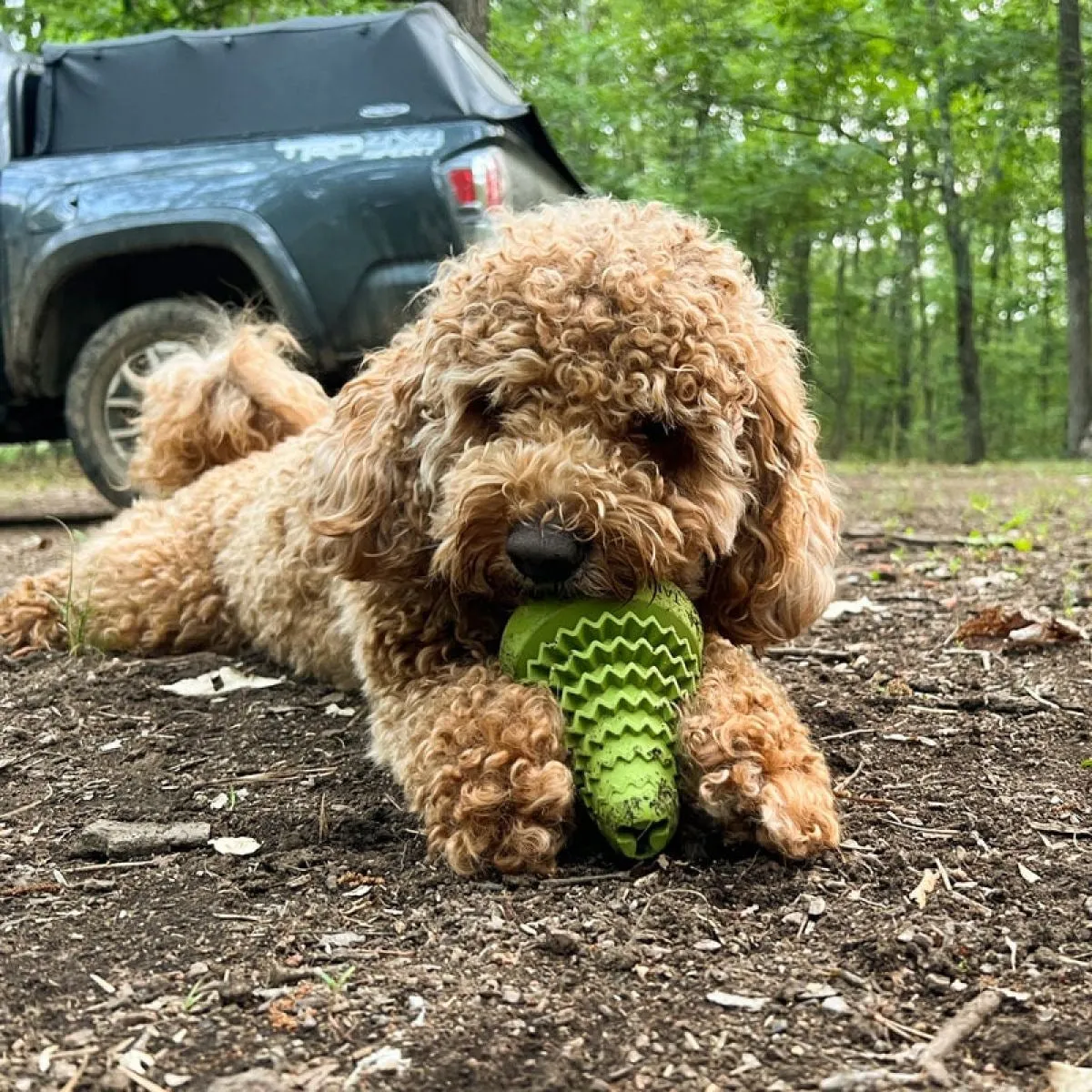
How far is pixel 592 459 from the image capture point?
2668mm

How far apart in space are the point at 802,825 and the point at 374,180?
557 centimetres

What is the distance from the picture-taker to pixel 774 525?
306cm

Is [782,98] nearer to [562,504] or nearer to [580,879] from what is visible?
[562,504]

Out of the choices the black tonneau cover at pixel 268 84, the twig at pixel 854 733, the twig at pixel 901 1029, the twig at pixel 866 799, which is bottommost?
the twig at pixel 901 1029

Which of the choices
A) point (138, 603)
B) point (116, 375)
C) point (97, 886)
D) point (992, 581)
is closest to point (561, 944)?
point (97, 886)

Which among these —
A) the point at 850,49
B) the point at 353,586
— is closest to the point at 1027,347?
the point at 850,49

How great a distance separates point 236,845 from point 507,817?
0.68 m

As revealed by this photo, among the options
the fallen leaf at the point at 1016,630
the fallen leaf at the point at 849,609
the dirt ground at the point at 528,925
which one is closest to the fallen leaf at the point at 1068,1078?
the dirt ground at the point at 528,925

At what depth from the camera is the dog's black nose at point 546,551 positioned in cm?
257

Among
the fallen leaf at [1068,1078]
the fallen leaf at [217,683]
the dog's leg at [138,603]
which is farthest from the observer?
the dog's leg at [138,603]

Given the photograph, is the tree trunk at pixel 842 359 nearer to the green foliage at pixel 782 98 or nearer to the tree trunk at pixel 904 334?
the tree trunk at pixel 904 334

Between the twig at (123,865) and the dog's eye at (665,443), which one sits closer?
the twig at (123,865)

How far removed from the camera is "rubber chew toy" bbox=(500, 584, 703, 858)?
8.22 feet

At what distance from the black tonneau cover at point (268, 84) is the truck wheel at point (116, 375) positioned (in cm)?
112
